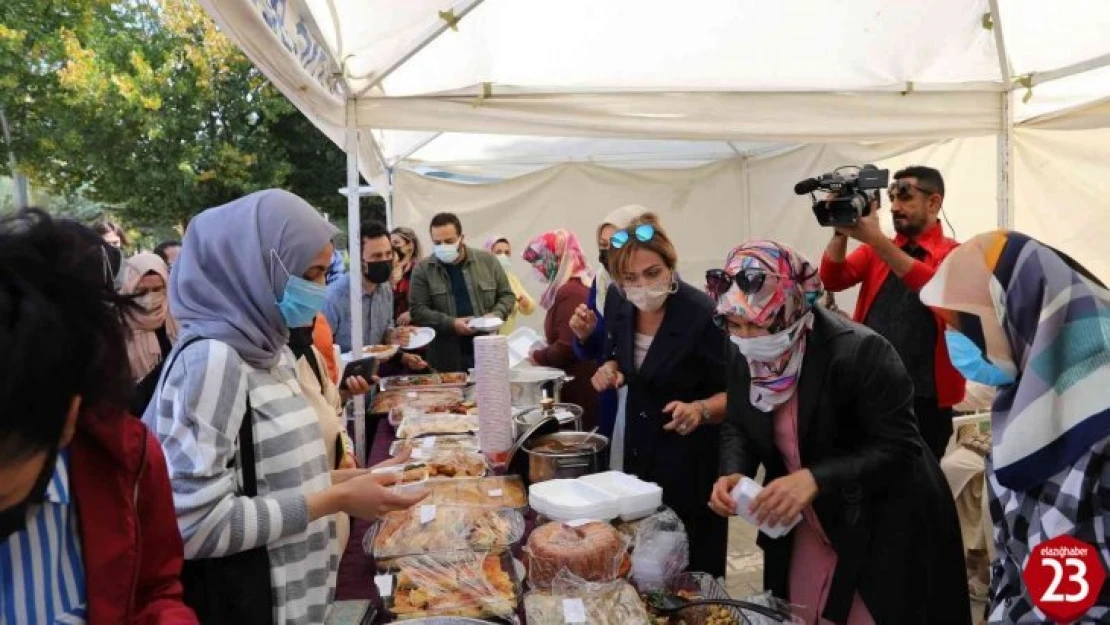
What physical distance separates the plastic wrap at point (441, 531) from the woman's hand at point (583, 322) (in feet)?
3.70

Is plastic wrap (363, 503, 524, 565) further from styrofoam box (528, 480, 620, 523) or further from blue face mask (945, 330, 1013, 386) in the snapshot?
blue face mask (945, 330, 1013, 386)

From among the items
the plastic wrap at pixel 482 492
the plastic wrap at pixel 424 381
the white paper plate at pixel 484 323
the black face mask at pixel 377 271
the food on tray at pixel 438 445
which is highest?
the black face mask at pixel 377 271

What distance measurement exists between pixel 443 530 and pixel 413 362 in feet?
7.78

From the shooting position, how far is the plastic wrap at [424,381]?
343 cm

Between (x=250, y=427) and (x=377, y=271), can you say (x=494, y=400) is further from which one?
(x=377, y=271)

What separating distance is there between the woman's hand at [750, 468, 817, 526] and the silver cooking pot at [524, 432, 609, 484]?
0.48m

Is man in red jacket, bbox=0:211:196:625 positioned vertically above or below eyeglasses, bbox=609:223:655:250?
below

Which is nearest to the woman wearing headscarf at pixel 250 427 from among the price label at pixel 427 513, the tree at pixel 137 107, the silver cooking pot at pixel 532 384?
the price label at pixel 427 513

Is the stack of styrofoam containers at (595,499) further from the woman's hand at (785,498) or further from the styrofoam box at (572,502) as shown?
the woman's hand at (785,498)

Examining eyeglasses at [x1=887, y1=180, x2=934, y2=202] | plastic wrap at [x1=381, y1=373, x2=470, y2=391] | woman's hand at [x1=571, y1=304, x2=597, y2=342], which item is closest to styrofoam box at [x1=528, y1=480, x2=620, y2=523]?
woman's hand at [x1=571, y1=304, x2=597, y2=342]

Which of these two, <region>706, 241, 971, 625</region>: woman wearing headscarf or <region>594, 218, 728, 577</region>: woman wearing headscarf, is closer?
<region>706, 241, 971, 625</region>: woman wearing headscarf

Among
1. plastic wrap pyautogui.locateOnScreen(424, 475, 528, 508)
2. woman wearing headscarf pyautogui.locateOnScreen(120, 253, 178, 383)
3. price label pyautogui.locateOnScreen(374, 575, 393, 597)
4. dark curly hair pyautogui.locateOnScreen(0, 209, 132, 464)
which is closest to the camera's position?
dark curly hair pyautogui.locateOnScreen(0, 209, 132, 464)

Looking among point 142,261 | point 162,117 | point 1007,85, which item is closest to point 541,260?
point 142,261

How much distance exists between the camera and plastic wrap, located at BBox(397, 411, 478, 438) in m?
2.59
